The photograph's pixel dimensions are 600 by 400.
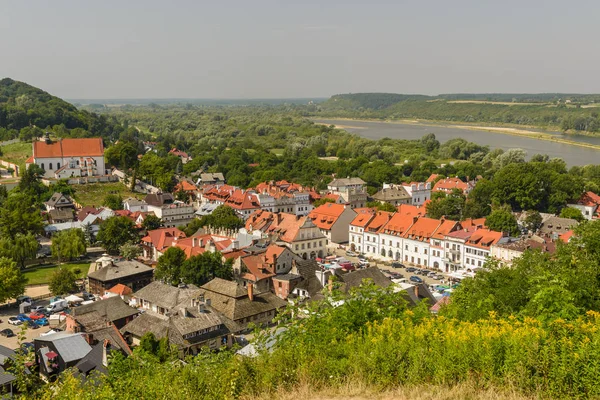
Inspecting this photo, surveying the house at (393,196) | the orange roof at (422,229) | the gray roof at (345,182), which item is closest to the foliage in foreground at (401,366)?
the orange roof at (422,229)

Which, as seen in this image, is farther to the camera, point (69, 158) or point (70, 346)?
point (69, 158)

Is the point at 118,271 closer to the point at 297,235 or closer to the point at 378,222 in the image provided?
the point at 297,235

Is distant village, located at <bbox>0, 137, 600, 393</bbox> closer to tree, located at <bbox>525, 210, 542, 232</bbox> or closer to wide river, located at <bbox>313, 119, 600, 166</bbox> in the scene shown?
tree, located at <bbox>525, 210, 542, 232</bbox>

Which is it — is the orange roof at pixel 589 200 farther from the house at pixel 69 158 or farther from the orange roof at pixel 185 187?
the house at pixel 69 158

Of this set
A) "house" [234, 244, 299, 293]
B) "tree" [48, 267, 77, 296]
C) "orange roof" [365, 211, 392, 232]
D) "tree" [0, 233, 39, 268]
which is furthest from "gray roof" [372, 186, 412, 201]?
"tree" [48, 267, 77, 296]

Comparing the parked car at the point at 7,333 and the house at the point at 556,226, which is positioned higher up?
the house at the point at 556,226

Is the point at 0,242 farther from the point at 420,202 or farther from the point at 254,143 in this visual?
the point at 254,143

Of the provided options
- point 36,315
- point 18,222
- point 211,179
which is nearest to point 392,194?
point 211,179
